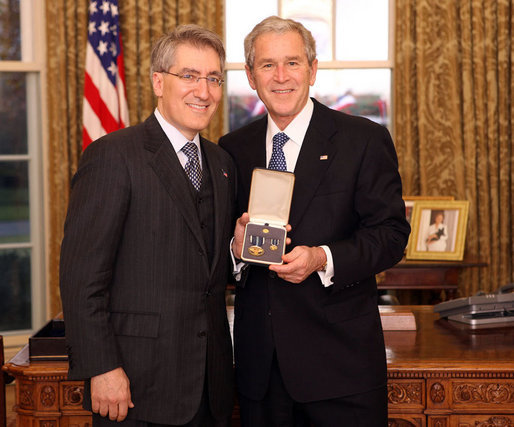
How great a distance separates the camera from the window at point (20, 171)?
573cm

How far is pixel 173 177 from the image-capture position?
7.14ft

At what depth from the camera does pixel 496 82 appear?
5.78m

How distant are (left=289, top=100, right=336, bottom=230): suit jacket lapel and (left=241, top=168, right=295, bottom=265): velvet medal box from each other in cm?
10

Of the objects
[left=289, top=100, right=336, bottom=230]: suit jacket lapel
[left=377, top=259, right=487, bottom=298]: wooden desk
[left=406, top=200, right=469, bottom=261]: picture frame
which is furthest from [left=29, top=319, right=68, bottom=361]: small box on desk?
[left=406, top=200, right=469, bottom=261]: picture frame

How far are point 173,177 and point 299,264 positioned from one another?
481 mm

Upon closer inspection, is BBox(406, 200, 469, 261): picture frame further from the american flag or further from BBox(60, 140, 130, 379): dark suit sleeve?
BBox(60, 140, 130, 379): dark suit sleeve

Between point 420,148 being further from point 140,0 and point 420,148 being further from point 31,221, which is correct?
point 31,221

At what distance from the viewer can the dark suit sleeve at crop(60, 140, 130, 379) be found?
2.02m

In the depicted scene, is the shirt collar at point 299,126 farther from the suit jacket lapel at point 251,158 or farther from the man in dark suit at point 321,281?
the suit jacket lapel at point 251,158

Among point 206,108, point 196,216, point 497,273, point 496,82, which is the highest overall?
point 496,82

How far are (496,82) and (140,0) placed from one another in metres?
3.03

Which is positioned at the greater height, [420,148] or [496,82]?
[496,82]

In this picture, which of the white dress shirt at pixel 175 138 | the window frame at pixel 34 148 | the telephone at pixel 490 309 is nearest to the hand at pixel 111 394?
the white dress shirt at pixel 175 138

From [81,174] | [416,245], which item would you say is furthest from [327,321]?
[416,245]
